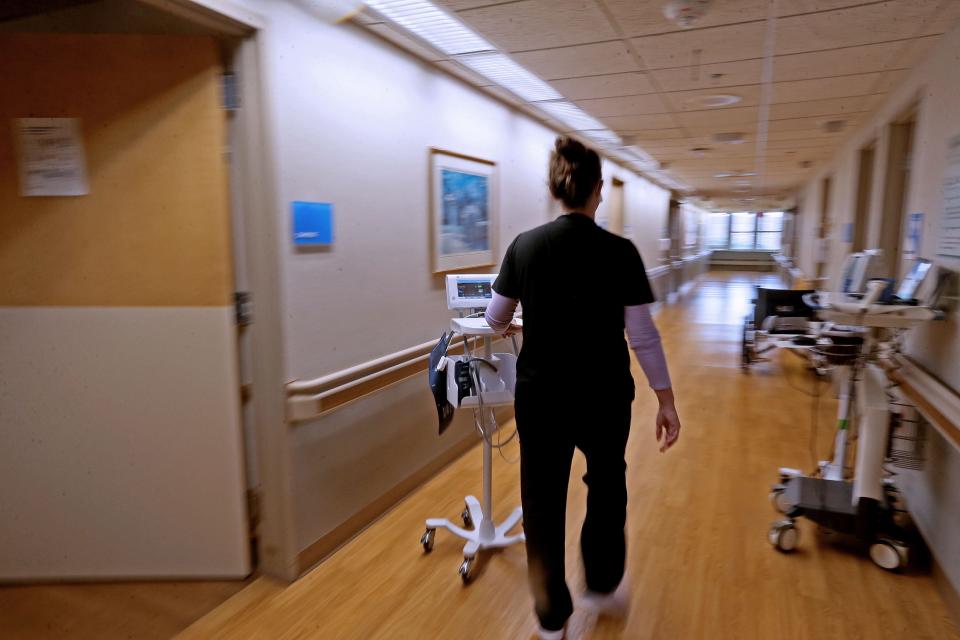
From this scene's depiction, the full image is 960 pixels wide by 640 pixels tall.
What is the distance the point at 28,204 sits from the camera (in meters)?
2.19

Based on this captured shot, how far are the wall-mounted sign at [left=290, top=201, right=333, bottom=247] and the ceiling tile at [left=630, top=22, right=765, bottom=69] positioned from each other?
1.82 metres

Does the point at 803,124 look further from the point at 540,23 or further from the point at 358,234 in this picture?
the point at 358,234

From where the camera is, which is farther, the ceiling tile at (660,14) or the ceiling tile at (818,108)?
the ceiling tile at (818,108)

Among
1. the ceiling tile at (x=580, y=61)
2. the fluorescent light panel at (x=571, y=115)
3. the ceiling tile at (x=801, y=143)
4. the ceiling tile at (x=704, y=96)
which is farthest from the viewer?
the ceiling tile at (x=801, y=143)

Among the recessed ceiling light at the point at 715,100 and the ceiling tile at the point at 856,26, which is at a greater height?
the recessed ceiling light at the point at 715,100

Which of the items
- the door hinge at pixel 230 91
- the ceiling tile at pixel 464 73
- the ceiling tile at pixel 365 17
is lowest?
the door hinge at pixel 230 91

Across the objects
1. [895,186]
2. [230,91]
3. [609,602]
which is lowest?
[609,602]

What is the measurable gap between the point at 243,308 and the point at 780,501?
273 cm

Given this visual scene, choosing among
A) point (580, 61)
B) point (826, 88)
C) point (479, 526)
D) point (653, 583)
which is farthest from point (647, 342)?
point (826, 88)

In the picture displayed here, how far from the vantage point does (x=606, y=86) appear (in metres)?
3.86

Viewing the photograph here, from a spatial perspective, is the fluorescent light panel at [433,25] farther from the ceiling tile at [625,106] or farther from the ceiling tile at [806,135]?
the ceiling tile at [806,135]

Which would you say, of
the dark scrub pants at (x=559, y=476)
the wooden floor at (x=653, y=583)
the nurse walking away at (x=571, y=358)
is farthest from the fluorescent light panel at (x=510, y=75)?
the wooden floor at (x=653, y=583)

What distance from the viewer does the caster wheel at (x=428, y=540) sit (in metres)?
2.56

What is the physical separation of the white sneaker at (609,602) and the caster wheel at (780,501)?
100cm
